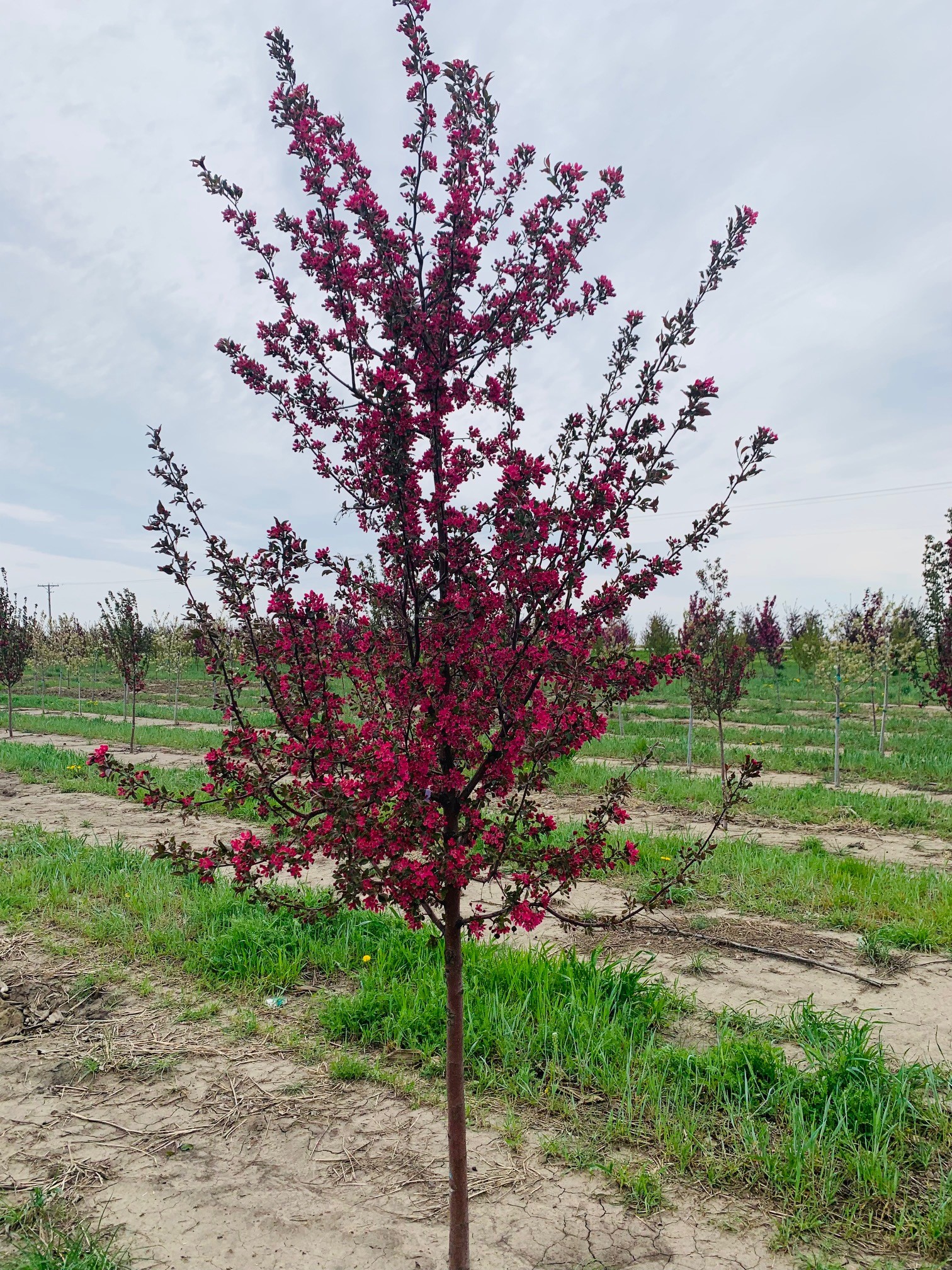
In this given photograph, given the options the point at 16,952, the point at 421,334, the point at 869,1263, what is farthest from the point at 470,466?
the point at 16,952

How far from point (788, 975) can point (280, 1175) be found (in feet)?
10.6

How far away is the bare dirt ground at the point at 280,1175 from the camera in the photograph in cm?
292

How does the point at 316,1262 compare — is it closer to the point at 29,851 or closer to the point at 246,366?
the point at 246,366

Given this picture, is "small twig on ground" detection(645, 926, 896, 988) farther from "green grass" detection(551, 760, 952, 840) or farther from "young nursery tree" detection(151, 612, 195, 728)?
"young nursery tree" detection(151, 612, 195, 728)

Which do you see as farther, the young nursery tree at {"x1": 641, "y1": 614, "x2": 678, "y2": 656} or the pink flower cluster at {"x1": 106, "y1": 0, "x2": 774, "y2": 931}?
the young nursery tree at {"x1": 641, "y1": 614, "x2": 678, "y2": 656}

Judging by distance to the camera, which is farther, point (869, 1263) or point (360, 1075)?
point (360, 1075)

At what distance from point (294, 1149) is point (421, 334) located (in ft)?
11.1

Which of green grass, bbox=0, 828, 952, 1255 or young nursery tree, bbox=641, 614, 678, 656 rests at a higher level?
young nursery tree, bbox=641, 614, 678, 656

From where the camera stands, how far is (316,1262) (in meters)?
2.87

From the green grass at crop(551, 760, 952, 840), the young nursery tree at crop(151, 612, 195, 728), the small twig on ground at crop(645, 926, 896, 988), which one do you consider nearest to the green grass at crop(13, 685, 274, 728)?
the young nursery tree at crop(151, 612, 195, 728)

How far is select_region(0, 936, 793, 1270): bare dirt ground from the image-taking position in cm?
292

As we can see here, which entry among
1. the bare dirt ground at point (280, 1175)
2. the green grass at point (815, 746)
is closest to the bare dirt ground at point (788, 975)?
the bare dirt ground at point (280, 1175)

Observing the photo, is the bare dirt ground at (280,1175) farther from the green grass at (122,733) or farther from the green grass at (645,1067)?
the green grass at (122,733)

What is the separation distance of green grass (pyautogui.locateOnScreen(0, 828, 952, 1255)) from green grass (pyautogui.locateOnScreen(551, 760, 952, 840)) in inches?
191
